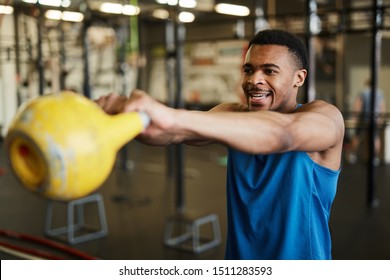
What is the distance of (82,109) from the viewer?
79 cm

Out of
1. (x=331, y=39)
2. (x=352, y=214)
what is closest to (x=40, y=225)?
(x=352, y=214)

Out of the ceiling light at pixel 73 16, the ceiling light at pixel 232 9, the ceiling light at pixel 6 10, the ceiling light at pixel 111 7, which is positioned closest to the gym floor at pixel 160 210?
the ceiling light at pixel 6 10

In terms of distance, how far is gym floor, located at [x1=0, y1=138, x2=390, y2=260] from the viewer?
392 cm

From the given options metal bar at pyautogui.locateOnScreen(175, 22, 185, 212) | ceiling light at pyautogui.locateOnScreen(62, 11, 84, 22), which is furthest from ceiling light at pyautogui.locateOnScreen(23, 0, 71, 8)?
metal bar at pyautogui.locateOnScreen(175, 22, 185, 212)

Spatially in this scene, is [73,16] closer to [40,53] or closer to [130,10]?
[130,10]

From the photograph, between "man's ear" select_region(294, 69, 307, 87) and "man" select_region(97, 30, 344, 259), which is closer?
"man" select_region(97, 30, 344, 259)

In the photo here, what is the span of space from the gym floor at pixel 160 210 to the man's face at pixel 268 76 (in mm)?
1622

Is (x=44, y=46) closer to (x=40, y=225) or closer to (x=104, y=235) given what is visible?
(x=40, y=225)

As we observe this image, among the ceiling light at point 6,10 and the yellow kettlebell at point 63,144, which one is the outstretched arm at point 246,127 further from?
the ceiling light at point 6,10

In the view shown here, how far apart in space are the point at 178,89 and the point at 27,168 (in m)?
4.09

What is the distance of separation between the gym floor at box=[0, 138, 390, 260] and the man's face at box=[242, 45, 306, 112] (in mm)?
1622

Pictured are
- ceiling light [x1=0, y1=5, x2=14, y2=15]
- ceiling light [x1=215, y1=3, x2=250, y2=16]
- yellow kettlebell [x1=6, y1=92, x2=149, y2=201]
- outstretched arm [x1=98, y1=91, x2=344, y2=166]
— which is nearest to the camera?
yellow kettlebell [x1=6, y1=92, x2=149, y2=201]

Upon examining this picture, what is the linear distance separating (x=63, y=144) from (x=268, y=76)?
0.69m

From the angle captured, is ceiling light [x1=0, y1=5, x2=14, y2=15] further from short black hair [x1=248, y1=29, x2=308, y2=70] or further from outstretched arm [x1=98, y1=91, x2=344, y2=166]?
outstretched arm [x1=98, y1=91, x2=344, y2=166]
